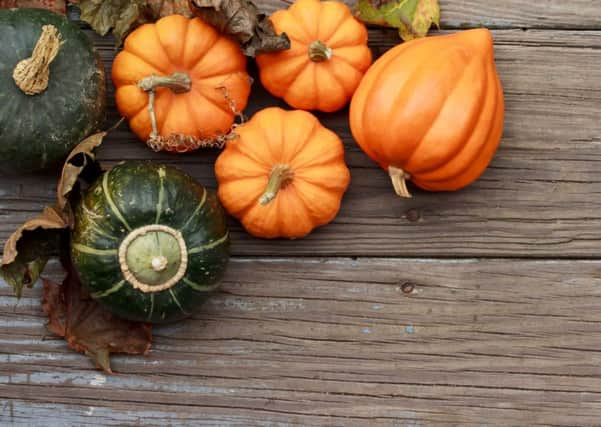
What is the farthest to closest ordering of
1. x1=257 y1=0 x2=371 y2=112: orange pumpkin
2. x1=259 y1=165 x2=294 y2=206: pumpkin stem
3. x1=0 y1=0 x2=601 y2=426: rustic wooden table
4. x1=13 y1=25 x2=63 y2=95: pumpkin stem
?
x1=0 y1=0 x2=601 y2=426: rustic wooden table
x1=257 y1=0 x2=371 y2=112: orange pumpkin
x1=259 y1=165 x2=294 y2=206: pumpkin stem
x1=13 y1=25 x2=63 y2=95: pumpkin stem

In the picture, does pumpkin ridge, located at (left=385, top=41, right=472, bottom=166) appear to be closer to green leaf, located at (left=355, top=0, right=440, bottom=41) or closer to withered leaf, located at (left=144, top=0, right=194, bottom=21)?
green leaf, located at (left=355, top=0, right=440, bottom=41)

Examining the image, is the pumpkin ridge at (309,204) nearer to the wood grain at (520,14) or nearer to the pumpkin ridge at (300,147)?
the pumpkin ridge at (300,147)

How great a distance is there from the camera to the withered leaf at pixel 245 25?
1.91 m

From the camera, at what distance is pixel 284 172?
1924 millimetres

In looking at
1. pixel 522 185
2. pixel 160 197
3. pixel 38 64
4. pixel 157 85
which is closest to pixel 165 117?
pixel 157 85

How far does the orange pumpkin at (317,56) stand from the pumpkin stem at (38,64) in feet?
1.77

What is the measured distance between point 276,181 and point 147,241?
358mm

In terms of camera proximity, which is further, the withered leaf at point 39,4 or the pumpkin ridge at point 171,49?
the withered leaf at point 39,4

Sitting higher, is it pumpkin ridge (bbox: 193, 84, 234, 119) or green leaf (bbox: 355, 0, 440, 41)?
green leaf (bbox: 355, 0, 440, 41)

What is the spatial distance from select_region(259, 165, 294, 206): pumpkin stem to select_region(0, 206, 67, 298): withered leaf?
53cm

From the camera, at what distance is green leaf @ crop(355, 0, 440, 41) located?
80.6 inches

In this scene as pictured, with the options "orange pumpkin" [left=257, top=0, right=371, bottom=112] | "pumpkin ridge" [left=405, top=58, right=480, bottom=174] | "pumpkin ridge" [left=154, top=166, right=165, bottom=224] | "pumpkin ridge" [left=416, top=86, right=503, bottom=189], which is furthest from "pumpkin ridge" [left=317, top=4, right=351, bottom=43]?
"pumpkin ridge" [left=154, top=166, right=165, bottom=224]

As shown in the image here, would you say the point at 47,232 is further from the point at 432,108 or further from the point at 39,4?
the point at 432,108

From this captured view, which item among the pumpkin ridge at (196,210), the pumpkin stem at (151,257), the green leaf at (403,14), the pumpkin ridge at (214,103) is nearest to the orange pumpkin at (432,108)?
the green leaf at (403,14)
